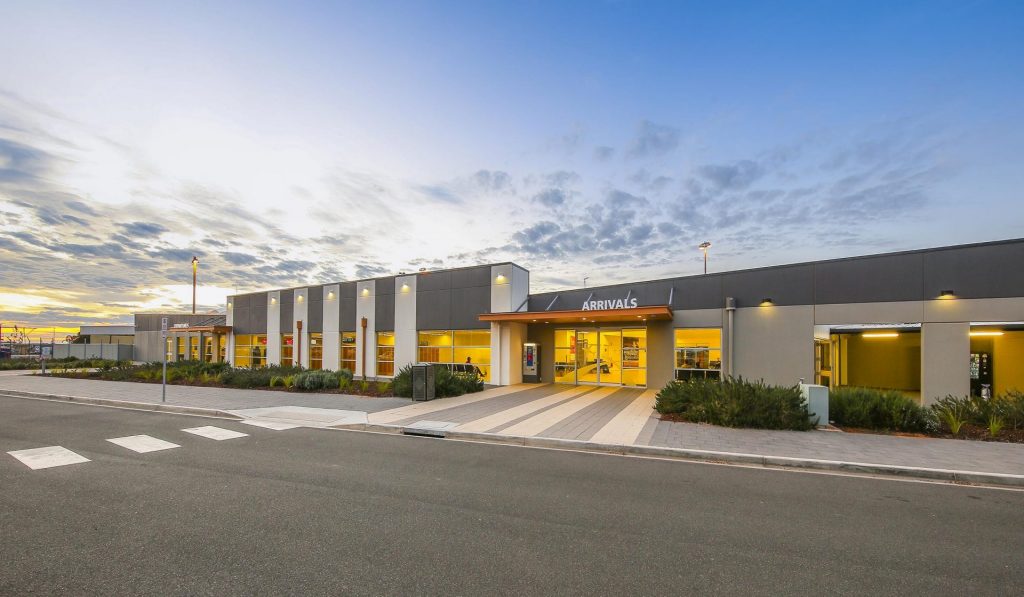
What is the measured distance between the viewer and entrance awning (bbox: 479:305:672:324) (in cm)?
1664

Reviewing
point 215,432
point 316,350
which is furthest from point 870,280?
point 316,350

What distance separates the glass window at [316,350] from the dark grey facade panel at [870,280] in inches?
1061

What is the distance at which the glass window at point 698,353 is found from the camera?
60.2ft

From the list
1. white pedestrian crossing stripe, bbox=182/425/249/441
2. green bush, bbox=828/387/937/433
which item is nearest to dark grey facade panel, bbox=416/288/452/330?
white pedestrian crossing stripe, bbox=182/425/249/441

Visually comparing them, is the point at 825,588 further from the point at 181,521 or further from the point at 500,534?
the point at 181,521

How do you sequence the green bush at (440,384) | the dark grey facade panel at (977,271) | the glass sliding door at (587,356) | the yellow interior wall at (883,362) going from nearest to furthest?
the dark grey facade panel at (977,271), the green bush at (440,384), the glass sliding door at (587,356), the yellow interior wall at (883,362)

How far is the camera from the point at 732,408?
34.8 feet

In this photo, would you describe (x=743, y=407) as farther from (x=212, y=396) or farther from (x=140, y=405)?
(x=140, y=405)

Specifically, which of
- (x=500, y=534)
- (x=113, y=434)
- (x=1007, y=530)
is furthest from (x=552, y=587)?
(x=113, y=434)

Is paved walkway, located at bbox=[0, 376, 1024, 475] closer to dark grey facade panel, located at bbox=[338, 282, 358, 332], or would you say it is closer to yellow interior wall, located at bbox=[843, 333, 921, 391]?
dark grey facade panel, located at bbox=[338, 282, 358, 332]

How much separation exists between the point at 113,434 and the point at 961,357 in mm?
23786

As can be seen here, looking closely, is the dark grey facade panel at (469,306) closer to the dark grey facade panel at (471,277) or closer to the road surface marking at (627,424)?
the dark grey facade panel at (471,277)

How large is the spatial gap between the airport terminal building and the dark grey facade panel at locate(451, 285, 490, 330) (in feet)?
0.24

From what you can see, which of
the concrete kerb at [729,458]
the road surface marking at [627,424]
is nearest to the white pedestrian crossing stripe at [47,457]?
the concrete kerb at [729,458]
